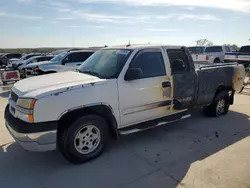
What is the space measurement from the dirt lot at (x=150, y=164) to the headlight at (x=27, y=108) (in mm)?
908

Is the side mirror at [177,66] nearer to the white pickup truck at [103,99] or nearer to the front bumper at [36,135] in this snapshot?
the white pickup truck at [103,99]

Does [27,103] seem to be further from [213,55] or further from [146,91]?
[213,55]

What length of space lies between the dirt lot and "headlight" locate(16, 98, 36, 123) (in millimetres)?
908

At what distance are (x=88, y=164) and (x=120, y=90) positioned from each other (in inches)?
52.3

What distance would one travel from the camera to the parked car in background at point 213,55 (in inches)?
749

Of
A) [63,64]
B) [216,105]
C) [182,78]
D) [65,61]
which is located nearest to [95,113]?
[182,78]

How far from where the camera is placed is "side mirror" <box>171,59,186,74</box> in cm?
480

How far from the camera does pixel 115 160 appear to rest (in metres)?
3.91

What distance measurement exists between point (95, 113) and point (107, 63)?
107 cm

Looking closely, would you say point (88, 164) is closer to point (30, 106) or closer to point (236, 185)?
point (30, 106)

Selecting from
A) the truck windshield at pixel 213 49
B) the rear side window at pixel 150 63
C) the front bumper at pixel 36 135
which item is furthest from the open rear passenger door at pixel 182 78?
the truck windshield at pixel 213 49

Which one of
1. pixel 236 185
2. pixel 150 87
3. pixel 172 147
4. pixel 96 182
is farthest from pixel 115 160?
pixel 236 185

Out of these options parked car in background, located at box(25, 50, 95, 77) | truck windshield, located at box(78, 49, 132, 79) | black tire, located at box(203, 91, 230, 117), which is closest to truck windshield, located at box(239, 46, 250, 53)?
parked car in background, located at box(25, 50, 95, 77)

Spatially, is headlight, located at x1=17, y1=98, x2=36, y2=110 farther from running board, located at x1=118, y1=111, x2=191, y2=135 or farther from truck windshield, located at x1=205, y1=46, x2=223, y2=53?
truck windshield, located at x1=205, y1=46, x2=223, y2=53
